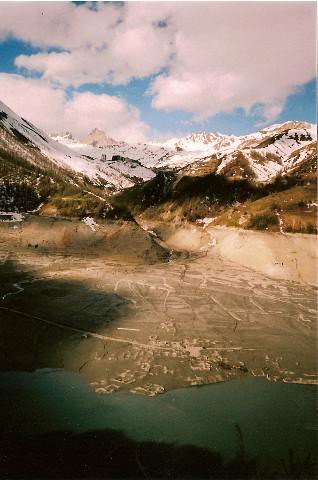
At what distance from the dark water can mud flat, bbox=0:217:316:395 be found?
1026mm

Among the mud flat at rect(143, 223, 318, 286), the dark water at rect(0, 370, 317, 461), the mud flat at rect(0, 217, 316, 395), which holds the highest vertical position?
the mud flat at rect(143, 223, 318, 286)

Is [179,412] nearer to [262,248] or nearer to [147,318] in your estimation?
[147,318]

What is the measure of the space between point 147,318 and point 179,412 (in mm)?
14304

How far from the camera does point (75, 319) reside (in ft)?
109

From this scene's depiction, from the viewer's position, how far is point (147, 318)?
35.1 metres

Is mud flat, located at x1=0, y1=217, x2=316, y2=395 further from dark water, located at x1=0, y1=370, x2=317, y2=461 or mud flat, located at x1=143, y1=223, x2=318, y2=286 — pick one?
mud flat, located at x1=143, y1=223, x2=318, y2=286

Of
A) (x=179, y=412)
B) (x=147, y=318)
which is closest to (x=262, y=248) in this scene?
(x=147, y=318)

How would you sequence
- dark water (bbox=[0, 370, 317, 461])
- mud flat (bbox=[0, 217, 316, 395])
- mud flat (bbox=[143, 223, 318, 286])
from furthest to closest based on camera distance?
mud flat (bbox=[143, 223, 318, 286])
mud flat (bbox=[0, 217, 316, 395])
dark water (bbox=[0, 370, 317, 461])

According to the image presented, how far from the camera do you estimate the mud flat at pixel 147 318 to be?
83.9 feet

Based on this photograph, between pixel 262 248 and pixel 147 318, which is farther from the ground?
pixel 262 248

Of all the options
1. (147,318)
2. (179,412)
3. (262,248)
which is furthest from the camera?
(262,248)

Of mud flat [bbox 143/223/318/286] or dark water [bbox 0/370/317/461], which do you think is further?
mud flat [bbox 143/223/318/286]

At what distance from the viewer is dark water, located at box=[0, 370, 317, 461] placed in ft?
62.6

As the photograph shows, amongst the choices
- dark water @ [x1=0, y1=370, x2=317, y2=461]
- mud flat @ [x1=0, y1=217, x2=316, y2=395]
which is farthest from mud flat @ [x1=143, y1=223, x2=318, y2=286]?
dark water @ [x1=0, y1=370, x2=317, y2=461]
